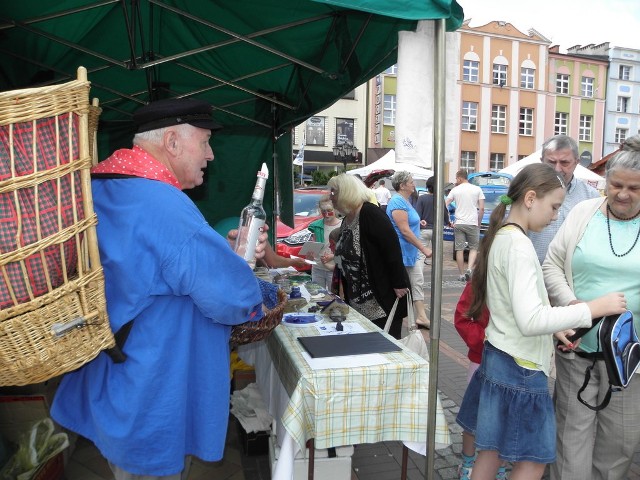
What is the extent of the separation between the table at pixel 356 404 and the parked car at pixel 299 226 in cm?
457

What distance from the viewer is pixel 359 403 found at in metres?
2.09

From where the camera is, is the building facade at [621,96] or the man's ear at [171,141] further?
the building facade at [621,96]

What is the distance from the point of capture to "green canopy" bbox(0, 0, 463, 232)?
3084 millimetres

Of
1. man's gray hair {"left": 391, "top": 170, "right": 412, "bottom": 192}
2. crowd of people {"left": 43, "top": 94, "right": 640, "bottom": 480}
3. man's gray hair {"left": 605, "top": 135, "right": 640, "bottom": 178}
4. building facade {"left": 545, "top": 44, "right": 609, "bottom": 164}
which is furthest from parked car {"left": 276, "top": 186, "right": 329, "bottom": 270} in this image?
building facade {"left": 545, "top": 44, "right": 609, "bottom": 164}

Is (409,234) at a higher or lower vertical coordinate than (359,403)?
higher

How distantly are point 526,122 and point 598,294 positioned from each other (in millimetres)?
36475

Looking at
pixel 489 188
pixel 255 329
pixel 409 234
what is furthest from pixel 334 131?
pixel 255 329

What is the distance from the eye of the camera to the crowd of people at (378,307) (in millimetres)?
1463

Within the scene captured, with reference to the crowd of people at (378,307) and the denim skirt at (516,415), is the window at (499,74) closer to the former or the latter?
the crowd of people at (378,307)

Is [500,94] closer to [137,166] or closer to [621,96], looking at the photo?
[621,96]

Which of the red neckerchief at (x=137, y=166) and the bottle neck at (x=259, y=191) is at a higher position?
the red neckerchief at (x=137, y=166)

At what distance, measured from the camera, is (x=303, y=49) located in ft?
12.5

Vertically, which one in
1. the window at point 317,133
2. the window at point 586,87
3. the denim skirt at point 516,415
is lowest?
the denim skirt at point 516,415

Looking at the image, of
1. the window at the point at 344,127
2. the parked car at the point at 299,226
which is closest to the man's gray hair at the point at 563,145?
the parked car at the point at 299,226
